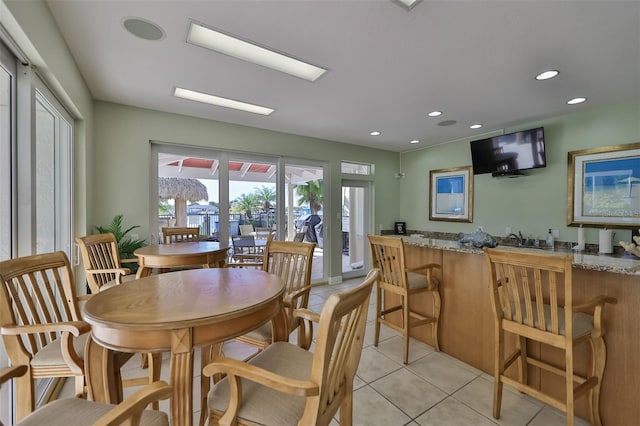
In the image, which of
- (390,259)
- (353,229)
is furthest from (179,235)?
(353,229)

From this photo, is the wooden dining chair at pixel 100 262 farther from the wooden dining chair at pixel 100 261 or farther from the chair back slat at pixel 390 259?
the chair back slat at pixel 390 259

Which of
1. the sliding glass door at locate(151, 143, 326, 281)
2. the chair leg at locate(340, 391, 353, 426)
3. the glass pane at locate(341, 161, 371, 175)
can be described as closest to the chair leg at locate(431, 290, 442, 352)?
the chair leg at locate(340, 391, 353, 426)

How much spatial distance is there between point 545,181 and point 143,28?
4.89 metres

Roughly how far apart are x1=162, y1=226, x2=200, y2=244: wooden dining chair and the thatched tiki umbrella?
40cm

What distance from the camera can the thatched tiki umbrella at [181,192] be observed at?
12.2 ft

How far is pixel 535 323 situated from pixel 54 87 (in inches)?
148

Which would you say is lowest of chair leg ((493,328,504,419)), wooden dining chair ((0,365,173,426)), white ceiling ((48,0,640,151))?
chair leg ((493,328,504,419))

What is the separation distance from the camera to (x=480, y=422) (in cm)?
177

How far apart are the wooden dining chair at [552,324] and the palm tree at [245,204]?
344 centimetres

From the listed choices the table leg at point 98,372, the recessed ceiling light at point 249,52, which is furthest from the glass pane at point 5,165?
the recessed ceiling light at point 249,52

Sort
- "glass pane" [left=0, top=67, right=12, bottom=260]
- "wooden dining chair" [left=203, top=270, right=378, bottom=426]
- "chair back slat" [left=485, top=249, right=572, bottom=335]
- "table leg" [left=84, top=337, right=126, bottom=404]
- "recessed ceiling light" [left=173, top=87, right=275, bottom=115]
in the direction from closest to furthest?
1. "wooden dining chair" [left=203, top=270, right=378, bottom=426]
2. "table leg" [left=84, top=337, right=126, bottom=404]
3. "chair back slat" [left=485, top=249, right=572, bottom=335]
4. "glass pane" [left=0, top=67, right=12, bottom=260]
5. "recessed ceiling light" [left=173, top=87, right=275, bottom=115]

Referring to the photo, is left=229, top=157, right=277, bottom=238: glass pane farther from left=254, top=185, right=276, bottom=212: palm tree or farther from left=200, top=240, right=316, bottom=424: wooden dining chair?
left=200, top=240, right=316, bottom=424: wooden dining chair

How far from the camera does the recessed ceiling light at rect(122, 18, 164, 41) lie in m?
1.88

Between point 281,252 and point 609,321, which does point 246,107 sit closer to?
point 281,252
